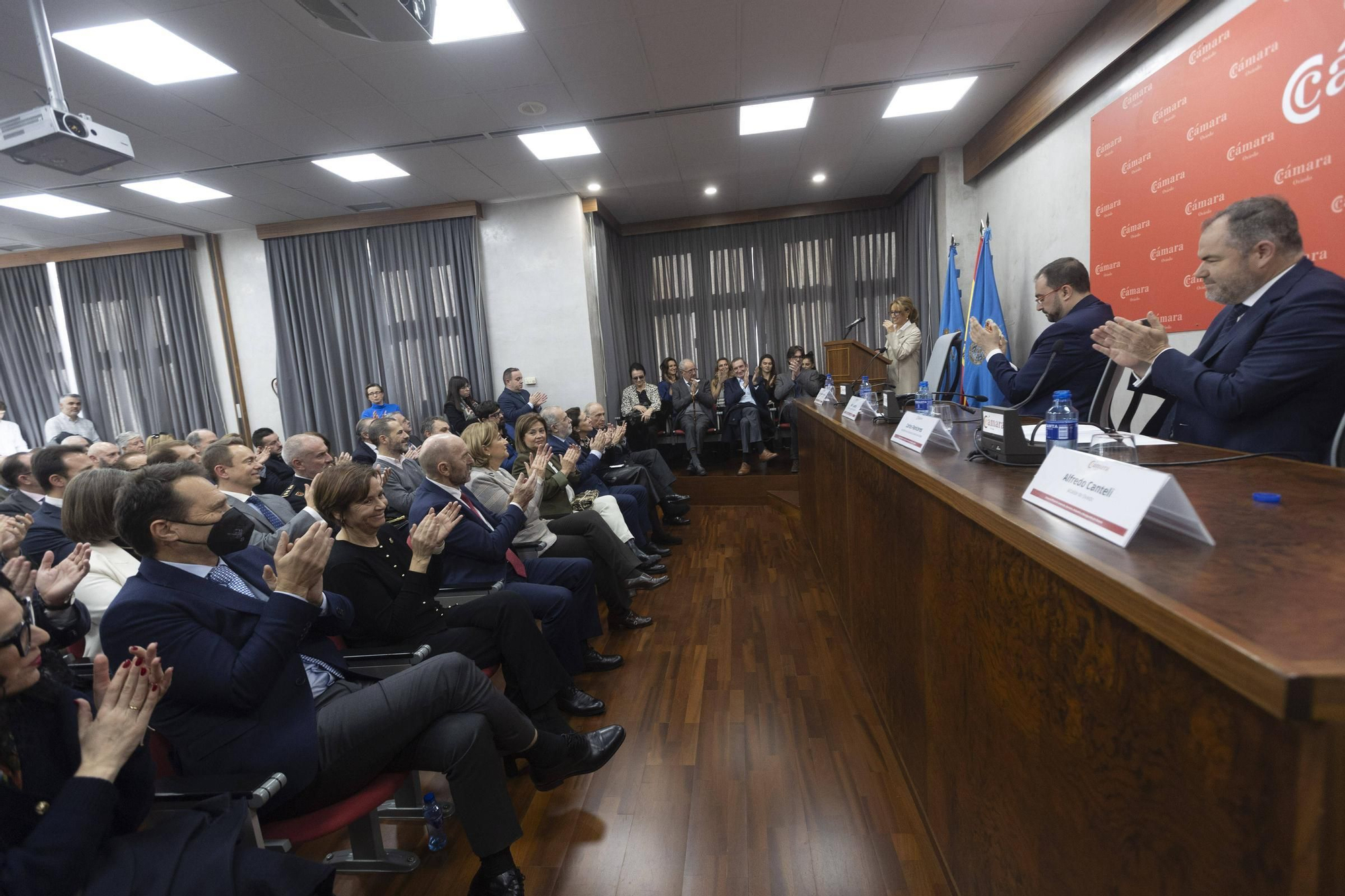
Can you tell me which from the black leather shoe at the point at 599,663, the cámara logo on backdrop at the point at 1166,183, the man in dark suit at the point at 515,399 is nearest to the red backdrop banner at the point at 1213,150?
the cámara logo on backdrop at the point at 1166,183

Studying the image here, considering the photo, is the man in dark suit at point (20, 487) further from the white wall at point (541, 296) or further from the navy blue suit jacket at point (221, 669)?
the white wall at point (541, 296)

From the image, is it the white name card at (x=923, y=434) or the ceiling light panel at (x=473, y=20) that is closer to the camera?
the white name card at (x=923, y=434)

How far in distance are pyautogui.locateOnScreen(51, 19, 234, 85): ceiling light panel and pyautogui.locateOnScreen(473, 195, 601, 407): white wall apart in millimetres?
2937

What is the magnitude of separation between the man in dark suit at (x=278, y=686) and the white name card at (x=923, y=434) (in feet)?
4.21

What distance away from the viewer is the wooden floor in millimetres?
1436

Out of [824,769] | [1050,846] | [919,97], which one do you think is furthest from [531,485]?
[919,97]

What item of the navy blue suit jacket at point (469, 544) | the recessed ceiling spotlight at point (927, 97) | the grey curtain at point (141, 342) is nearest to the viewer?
the navy blue suit jacket at point (469, 544)

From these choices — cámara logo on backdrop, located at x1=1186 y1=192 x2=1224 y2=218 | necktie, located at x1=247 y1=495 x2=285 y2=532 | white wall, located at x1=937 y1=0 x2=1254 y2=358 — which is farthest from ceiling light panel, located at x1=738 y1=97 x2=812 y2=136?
necktie, located at x1=247 y1=495 x2=285 y2=532

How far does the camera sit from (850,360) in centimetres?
447

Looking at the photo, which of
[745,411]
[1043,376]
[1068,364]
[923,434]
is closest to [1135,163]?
[1068,364]

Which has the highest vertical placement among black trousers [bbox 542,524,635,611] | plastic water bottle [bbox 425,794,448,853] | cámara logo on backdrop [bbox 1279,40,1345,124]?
cámara logo on backdrop [bbox 1279,40,1345,124]

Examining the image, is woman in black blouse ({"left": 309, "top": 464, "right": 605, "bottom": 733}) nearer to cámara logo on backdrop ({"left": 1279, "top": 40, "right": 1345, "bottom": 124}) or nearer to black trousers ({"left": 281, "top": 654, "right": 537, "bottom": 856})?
black trousers ({"left": 281, "top": 654, "right": 537, "bottom": 856})

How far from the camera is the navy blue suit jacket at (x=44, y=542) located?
6.75ft

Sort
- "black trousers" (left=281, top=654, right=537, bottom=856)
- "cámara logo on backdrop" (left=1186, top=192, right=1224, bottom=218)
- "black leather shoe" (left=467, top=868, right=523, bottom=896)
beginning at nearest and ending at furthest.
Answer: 1. "black trousers" (left=281, top=654, right=537, bottom=856)
2. "black leather shoe" (left=467, top=868, right=523, bottom=896)
3. "cámara logo on backdrop" (left=1186, top=192, right=1224, bottom=218)
